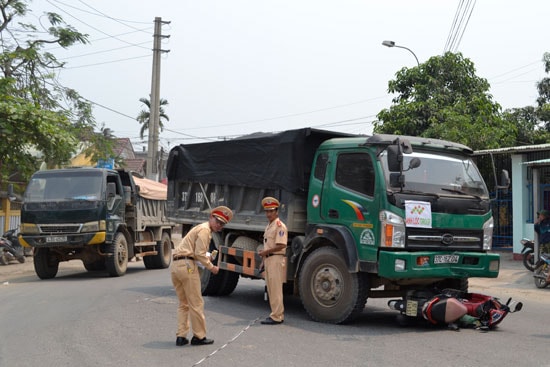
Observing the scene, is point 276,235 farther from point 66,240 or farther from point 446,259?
point 66,240

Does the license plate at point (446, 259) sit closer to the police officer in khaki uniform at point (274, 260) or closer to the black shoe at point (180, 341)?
the police officer in khaki uniform at point (274, 260)

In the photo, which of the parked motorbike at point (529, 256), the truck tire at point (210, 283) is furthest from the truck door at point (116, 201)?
the parked motorbike at point (529, 256)

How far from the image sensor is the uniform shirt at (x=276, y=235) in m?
9.01

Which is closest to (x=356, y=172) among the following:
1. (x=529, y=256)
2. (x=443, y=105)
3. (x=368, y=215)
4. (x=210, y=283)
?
(x=368, y=215)

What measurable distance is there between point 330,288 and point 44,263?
9068mm

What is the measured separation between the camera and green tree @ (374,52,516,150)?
22.3 m

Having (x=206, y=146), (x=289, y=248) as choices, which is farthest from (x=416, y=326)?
(x=206, y=146)

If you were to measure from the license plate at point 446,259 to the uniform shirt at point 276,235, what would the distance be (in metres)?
2.00

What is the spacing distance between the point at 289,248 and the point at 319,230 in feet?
2.95

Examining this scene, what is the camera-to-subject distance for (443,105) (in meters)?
25.1

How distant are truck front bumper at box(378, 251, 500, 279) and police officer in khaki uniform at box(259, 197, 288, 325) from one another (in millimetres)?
1453

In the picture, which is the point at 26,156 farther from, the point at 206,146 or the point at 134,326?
the point at 134,326

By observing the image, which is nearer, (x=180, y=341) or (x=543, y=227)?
(x=180, y=341)

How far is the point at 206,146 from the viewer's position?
1195 cm
